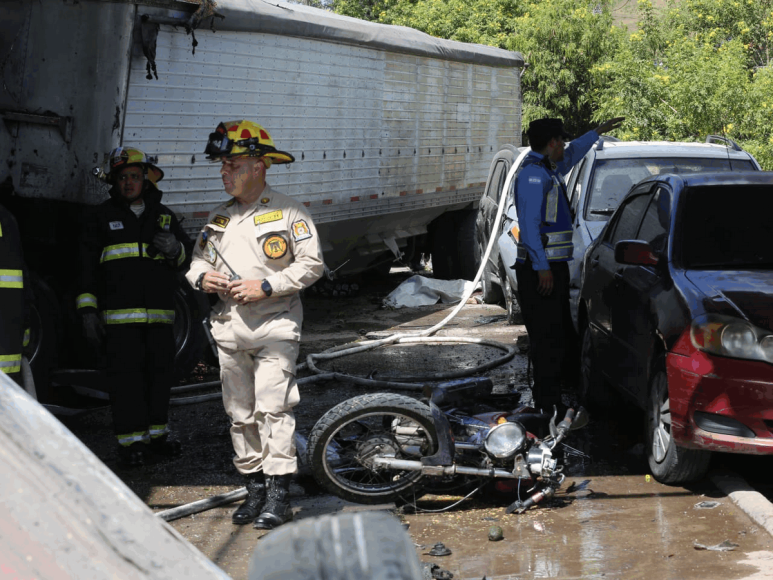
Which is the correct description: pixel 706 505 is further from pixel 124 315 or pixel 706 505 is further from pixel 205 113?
pixel 205 113

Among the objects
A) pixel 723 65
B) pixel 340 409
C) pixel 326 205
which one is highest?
pixel 723 65

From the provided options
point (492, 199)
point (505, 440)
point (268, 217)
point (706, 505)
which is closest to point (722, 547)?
point (706, 505)

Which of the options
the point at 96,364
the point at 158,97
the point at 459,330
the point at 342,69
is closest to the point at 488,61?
the point at 342,69

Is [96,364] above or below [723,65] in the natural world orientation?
below

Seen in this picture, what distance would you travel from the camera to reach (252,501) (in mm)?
5465

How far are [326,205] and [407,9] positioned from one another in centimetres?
2315

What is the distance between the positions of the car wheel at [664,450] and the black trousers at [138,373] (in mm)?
2981

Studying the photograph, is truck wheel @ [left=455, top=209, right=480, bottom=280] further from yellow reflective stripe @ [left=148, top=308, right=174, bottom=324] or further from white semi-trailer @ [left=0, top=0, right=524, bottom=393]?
yellow reflective stripe @ [left=148, top=308, right=174, bottom=324]

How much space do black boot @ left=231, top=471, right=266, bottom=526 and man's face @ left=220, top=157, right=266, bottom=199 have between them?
58.1 inches

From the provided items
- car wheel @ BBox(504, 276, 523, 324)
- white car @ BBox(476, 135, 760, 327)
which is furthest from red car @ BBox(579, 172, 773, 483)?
car wheel @ BBox(504, 276, 523, 324)

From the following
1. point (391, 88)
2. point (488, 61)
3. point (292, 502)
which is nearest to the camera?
point (292, 502)

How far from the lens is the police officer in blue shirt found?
21.6 ft

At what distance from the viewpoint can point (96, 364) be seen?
7.48 meters

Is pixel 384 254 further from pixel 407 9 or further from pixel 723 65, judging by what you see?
pixel 407 9
